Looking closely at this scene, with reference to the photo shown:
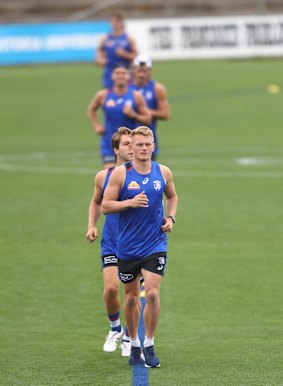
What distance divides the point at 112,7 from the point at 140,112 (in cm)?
3322

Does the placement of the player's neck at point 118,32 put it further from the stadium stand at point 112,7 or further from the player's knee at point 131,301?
the player's knee at point 131,301

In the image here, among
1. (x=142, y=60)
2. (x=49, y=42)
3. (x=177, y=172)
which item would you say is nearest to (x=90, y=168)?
(x=177, y=172)

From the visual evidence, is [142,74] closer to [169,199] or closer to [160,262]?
[169,199]

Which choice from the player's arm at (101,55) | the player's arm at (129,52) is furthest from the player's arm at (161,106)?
the player's arm at (129,52)

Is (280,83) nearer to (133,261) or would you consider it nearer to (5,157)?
(5,157)

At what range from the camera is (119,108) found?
657 inches

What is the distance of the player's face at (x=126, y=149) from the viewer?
10969mm

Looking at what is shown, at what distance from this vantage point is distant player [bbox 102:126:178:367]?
10.2m

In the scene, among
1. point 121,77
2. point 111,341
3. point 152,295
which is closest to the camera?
point 152,295

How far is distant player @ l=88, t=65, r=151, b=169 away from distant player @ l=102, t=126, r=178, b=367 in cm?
596

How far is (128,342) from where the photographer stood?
440 inches

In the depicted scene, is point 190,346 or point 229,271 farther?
point 229,271

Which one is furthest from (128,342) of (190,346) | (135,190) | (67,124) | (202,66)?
(202,66)

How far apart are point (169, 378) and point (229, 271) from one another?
4947 millimetres
